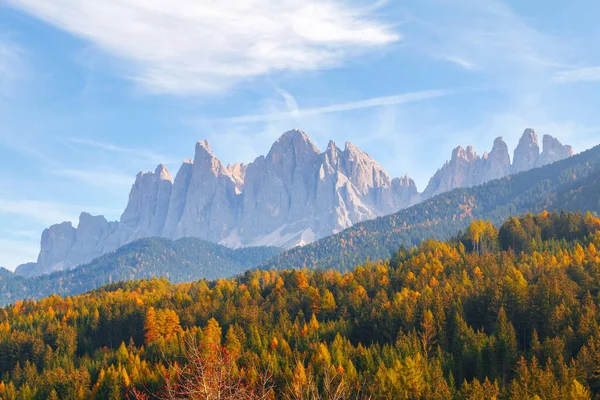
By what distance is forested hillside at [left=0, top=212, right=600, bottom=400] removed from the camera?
6525 cm

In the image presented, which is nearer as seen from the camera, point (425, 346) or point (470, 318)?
point (425, 346)

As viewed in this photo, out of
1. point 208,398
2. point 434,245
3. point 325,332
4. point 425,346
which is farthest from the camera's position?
point 434,245

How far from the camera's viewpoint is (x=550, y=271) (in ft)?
320

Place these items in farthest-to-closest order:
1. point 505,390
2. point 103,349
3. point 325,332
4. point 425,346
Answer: point 103,349
point 325,332
point 425,346
point 505,390

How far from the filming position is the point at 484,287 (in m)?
93.3

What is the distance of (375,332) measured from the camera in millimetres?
93625

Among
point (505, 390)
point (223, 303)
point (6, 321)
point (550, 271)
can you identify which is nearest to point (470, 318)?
point (550, 271)

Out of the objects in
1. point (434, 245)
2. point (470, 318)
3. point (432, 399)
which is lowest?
point (432, 399)

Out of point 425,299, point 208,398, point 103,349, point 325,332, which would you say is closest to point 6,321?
point 103,349

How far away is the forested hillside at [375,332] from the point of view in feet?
214

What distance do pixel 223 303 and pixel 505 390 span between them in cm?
7177

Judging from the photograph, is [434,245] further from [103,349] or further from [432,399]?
[432,399]

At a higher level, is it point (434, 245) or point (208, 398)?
point (434, 245)

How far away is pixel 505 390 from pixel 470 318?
2836cm
